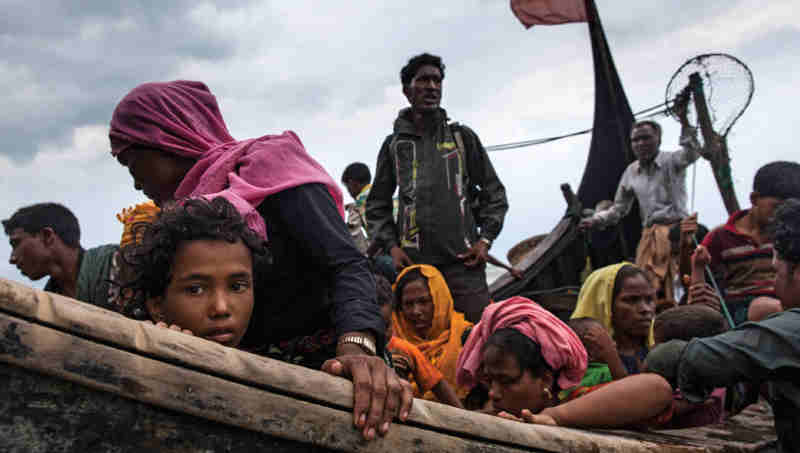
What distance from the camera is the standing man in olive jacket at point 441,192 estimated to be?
401 centimetres

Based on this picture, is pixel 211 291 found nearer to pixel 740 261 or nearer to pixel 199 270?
pixel 199 270

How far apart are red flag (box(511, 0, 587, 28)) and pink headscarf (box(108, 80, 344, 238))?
28.2 ft

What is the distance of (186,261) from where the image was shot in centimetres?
147

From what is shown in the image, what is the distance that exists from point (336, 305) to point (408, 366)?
157 cm

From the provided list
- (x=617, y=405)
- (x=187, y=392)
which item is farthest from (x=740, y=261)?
(x=187, y=392)

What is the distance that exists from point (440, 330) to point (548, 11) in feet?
24.5

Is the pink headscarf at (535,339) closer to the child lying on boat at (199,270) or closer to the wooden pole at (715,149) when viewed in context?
the child lying on boat at (199,270)

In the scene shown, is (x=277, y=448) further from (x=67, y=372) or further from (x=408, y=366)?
(x=408, y=366)

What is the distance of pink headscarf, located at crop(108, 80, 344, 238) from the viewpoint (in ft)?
5.29

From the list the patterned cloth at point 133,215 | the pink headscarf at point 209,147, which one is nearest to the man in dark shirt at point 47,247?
the patterned cloth at point 133,215

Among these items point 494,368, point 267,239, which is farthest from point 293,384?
point 494,368

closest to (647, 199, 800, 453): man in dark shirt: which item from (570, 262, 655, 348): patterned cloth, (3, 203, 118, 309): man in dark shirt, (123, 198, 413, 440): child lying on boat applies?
(123, 198, 413, 440): child lying on boat

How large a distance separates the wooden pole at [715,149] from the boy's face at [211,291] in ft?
22.6

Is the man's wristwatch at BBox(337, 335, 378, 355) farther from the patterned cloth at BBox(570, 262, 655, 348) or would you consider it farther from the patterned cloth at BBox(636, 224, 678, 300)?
the patterned cloth at BBox(636, 224, 678, 300)
